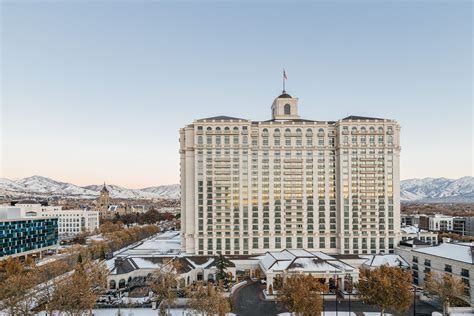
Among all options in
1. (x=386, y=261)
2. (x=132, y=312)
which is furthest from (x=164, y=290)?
(x=386, y=261)

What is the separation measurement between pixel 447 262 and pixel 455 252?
2.97m

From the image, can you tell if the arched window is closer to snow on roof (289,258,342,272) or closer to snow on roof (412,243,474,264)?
snow on roof (289,258,342,272)

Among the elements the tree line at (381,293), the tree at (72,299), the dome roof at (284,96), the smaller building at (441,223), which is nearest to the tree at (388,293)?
the tree line at (381,293)

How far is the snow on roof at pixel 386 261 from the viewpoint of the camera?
246 feet

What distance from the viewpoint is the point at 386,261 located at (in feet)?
252

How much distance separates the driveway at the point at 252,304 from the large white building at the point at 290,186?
20792 mm

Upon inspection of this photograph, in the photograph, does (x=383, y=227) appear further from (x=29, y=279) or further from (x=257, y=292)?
(x=29, y=279)

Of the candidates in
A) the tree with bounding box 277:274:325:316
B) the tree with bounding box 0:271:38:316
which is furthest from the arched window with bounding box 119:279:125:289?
the tree with bounding box 277:274:325:316

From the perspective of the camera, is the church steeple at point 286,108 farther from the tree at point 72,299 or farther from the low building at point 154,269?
the tree at point 72,299

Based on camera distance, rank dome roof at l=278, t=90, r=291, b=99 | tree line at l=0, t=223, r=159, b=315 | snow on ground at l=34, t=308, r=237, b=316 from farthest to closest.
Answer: dome roof at l=278, t=90, r=291, b=99 → snow on ground at l=34, t=308, r=237, b=316 → tree line at l=0, t=223, r=159, b=315

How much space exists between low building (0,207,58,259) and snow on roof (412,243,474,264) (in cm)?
10039

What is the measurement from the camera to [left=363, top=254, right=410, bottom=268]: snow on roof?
74894 millimetres

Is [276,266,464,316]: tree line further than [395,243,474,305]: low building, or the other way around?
[395,243,474,305]: low building

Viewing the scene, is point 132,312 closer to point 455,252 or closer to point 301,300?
point 301,300
